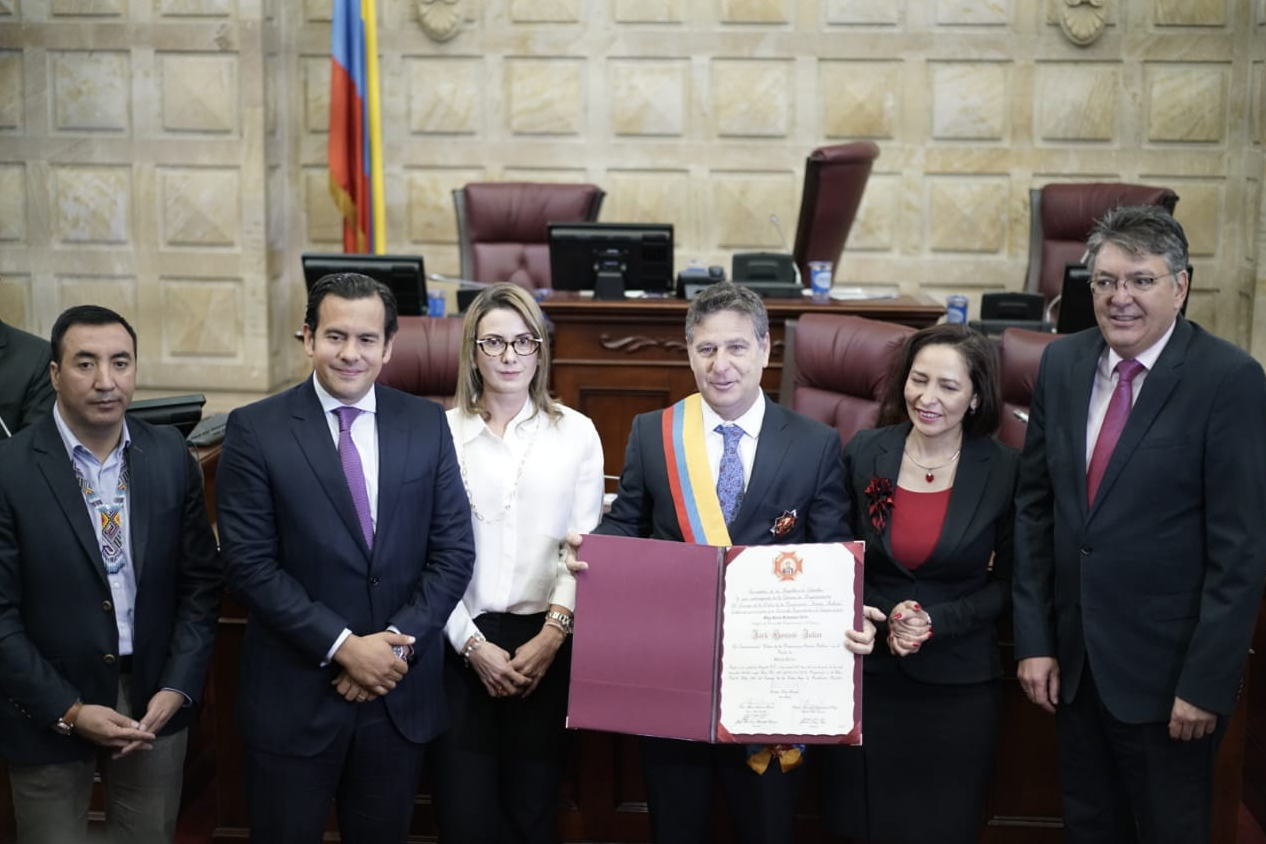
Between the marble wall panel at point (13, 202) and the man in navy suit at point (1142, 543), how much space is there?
6540 mm

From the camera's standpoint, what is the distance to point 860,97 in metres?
7.24

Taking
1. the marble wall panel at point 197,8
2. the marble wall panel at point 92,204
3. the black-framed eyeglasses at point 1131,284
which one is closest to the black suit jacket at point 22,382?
the black-framed eyeglasses at point 1131,284

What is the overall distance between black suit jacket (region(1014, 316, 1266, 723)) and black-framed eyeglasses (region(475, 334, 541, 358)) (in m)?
1.01

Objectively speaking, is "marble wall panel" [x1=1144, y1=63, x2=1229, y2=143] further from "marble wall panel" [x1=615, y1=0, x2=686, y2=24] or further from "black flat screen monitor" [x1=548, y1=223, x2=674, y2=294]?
"black flat screen monitor" [x1=548, y1=223, x2=674, y2=294]

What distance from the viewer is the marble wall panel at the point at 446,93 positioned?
734 cm

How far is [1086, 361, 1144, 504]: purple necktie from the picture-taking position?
2.37 m

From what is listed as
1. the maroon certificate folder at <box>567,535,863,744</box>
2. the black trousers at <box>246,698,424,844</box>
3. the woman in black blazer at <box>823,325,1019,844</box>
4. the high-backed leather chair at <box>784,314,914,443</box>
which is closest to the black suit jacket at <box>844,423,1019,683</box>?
the woman in black blazer at <box>823,325,1019,844</box>

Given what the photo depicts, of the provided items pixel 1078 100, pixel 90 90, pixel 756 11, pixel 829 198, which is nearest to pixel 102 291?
pixel 90 90

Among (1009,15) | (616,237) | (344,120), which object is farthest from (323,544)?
(1009,15)

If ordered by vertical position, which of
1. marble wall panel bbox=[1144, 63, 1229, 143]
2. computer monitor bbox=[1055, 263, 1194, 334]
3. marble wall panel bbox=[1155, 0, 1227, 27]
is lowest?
computer monitor bbox=[1055, 263, 1194, 334]

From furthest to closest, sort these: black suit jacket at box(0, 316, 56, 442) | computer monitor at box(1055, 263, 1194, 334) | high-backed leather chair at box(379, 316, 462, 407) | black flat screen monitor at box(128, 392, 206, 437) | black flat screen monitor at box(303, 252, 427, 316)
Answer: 1. black flat screen monitor at box(303, 252, 427, 316)
2. computer monitor at box(1055, 263, 1194, 334)
3. high-backed leather chair at box(379, 316, 462, 407)
4. black flat screen monitor at box(128, 392, 206, 437)
5. black suit jacket at box(0, 316, 56, 442)

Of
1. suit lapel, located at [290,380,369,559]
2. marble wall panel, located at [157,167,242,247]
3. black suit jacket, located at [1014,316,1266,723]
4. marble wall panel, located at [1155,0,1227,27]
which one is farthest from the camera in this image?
marble wall panel, located at [157,167,242,247]

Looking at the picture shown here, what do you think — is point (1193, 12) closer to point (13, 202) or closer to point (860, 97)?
point (860, 97)

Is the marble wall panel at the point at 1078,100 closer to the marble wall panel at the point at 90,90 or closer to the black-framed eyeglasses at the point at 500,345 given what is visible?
the marble wall panel at the point at 90,90
